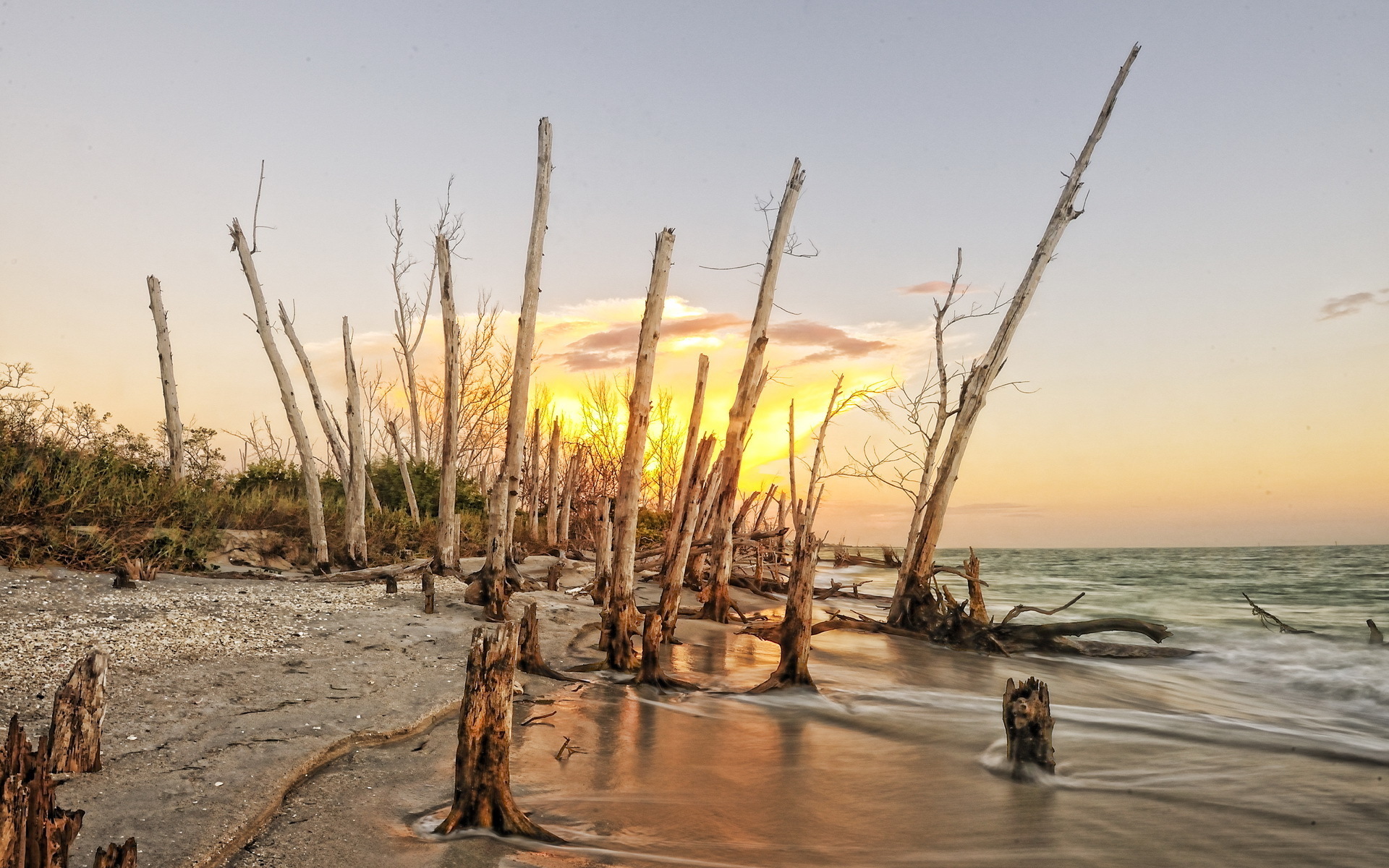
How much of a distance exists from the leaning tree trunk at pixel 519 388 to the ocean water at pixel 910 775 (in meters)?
2.70

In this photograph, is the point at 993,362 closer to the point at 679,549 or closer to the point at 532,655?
the point at 679,549

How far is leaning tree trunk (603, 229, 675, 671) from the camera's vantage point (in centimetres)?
837

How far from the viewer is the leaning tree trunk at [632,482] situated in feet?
27.5

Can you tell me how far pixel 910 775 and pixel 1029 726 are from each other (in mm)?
936

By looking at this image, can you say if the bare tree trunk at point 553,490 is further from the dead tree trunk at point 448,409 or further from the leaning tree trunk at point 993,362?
the leaning tree trunk at point 993,362

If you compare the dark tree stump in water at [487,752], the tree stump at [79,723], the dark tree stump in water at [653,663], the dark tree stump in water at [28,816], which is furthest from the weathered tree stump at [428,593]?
the dark tree stump in water at [28,816]

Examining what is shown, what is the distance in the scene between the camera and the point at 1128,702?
9242mm

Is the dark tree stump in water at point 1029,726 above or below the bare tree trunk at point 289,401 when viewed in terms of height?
below

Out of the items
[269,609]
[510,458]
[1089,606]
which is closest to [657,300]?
[510,458]

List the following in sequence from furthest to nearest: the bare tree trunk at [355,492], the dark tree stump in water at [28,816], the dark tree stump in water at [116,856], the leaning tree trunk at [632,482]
→ 1. the bare tree trunk at [355,492]
2. the leaning tree trunk at [632,482]
3. the dark tree stump in water at [28,816]
4. the dark tree stump in water at [116,856]

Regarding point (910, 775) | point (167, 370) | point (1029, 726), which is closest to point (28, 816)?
point (910, 775)

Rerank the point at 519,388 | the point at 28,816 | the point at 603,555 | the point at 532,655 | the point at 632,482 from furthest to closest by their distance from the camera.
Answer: the point at 603,555, the point at 519,388, the point at 632,482, the point at 532,655, the point at 28,816

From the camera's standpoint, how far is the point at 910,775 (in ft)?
20.1

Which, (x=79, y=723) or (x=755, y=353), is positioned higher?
(x=755, y=353)
